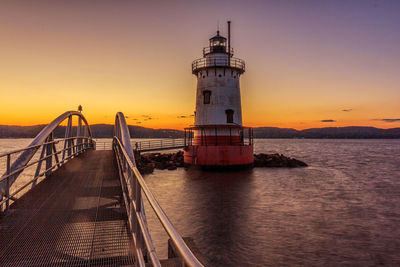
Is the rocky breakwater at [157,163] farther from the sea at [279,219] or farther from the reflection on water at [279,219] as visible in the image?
the sea at [279,219]

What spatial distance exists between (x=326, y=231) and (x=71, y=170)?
1020 centimetres

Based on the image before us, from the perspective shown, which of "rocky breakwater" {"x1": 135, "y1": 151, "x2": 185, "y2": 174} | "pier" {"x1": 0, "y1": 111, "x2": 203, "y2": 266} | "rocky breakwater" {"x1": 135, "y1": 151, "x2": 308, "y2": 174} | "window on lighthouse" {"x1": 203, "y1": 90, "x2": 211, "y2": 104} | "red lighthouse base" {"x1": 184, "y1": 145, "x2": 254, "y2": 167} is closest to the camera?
"pier" {"x1": 0, "y1": 111, "x2": 203, "y2": 266}

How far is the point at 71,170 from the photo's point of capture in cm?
888

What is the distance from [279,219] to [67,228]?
11182 millimetres

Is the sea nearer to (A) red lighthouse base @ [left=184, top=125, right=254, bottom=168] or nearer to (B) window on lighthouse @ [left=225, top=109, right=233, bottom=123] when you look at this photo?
(A) red lighthouse base @ [left=184, top=125, right=254, bottom=168]

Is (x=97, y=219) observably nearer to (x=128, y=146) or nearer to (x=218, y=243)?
(x=128, y=146)

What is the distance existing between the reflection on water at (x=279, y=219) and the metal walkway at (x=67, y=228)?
4.62 meters

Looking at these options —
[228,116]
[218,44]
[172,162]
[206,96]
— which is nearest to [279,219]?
[228,116]

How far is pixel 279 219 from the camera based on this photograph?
44.0 feet

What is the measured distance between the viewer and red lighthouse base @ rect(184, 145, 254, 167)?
23984mm

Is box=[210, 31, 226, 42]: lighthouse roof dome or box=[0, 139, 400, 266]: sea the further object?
box=[210, 31, 226, 42]: lighthouse roof dome

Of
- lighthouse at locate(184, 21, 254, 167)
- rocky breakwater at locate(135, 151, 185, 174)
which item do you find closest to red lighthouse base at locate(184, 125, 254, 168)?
lighthouse at locate(184, 21, 254, 167)

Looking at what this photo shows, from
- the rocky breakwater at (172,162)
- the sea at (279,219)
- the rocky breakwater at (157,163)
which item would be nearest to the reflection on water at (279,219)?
the sea at (279,219)

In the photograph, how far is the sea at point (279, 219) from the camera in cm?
927
